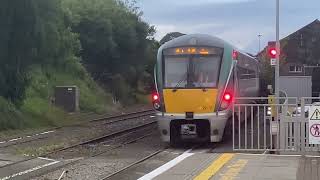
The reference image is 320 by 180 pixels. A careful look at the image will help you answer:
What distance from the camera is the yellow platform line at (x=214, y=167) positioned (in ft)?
39.1

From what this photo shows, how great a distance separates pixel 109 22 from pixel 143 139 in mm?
29896

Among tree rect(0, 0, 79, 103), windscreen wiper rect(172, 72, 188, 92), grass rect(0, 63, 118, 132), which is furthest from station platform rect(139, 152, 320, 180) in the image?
grass rect(0, 63, 118, 132)

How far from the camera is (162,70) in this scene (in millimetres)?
18969

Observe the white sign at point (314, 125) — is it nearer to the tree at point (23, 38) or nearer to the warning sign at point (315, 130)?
the warning sign at point (315, 130)

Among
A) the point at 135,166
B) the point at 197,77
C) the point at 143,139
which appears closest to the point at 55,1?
the point at 143,139

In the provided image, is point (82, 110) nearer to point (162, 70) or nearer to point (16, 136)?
point (16, 136)

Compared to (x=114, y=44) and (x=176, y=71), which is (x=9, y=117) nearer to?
(x=176, y=71)

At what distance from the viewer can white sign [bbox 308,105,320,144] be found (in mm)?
14148

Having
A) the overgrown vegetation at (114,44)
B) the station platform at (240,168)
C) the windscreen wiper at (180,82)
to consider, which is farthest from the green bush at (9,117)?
the overgrown vegetation at (114,44)

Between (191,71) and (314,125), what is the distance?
551 centimetres

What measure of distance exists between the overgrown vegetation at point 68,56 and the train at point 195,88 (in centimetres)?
842

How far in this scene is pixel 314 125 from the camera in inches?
561

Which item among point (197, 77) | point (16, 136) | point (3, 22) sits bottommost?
point (16, 136)

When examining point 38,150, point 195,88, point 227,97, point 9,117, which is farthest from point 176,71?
point 9,117
